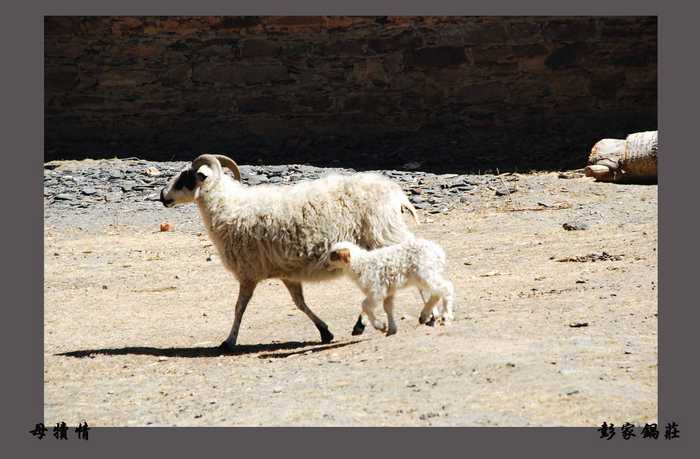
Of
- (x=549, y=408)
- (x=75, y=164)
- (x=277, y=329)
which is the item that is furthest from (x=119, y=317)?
(x=75, y=164)

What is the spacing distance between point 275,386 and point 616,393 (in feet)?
8.13

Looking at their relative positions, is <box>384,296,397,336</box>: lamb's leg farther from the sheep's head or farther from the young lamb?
the sheep's head

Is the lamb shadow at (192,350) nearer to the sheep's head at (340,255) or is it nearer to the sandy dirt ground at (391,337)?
the sandy dirt ground at (391,337)

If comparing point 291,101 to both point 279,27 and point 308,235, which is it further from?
point 308,235

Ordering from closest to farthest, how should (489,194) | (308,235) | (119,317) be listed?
(308,235), (119,317), (489,194)

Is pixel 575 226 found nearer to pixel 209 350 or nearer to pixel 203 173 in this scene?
pixel 203 173

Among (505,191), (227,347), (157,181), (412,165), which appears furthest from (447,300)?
(157,181)

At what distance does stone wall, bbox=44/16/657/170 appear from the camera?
1992 centimetres

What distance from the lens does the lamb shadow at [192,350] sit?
1052 cm

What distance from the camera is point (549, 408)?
7.67 m

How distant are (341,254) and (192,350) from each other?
5.87ft

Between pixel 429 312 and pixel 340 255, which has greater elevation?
pixel 340 255

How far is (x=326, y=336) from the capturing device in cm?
1066

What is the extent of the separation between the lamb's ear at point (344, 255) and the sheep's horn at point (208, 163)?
1.69 meters
